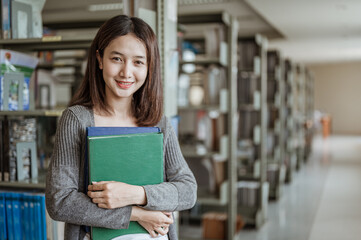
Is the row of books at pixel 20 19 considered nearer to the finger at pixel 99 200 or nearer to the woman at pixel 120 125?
the woman at pixel 120 125

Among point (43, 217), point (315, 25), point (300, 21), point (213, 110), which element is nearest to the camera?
point (43, 217)

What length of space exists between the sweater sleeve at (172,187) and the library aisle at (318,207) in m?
2.77

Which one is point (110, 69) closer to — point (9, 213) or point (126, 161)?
point (126, 161)

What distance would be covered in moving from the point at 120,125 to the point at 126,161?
0.49 feet

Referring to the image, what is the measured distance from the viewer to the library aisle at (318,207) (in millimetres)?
4051

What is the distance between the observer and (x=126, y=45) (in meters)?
1.27

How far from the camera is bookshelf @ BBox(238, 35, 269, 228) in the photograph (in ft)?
14.6

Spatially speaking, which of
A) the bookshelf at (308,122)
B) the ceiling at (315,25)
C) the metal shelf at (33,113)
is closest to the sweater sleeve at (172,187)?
the metal shelf at (33,113)

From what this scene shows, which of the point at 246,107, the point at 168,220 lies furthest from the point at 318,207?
the point at 168,220

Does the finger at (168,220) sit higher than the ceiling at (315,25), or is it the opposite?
the ceiling at (315,25)

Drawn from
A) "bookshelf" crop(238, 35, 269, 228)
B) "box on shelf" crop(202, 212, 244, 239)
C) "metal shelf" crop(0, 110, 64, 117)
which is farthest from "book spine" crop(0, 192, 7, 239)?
"bookshelf" crop(238, 35, 269, 228)

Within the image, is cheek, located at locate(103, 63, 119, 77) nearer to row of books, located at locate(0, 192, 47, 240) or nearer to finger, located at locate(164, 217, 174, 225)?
finger, located at locate(164, 217, 174, 225)

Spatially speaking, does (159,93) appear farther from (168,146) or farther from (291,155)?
(291,155)

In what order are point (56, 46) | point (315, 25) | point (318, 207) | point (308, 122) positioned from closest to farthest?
point (56, 46), point (318, 207), point (315, 25), point (308, 122)
